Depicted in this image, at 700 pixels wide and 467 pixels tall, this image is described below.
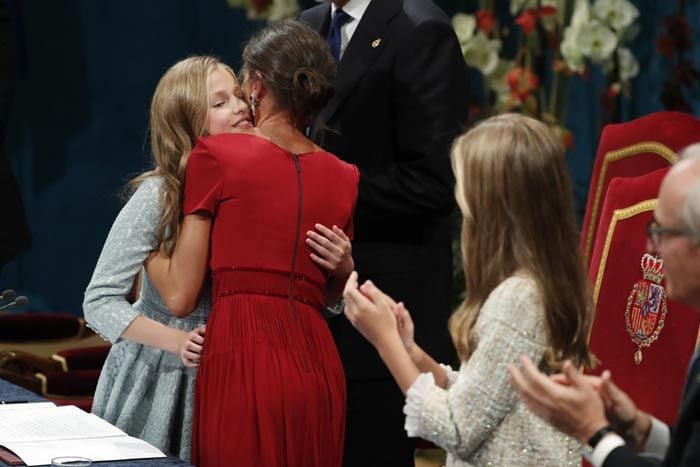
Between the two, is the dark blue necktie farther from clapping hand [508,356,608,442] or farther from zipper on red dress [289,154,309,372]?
clapping hand [508,356,608,442]

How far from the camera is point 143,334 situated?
2.61 m

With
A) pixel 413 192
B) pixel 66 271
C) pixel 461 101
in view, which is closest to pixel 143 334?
pixel 413 192

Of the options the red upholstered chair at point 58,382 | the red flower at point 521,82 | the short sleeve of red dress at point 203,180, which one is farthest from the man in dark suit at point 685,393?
the red flower at point 521,82

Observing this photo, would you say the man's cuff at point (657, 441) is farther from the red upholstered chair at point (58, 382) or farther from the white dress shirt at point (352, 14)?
the red upholstered chair at point (58, 382)

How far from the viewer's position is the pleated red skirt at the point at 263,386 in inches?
98.0

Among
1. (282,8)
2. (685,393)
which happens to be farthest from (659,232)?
(282,8)

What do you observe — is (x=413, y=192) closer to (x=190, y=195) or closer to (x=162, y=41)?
(x=190, y=195)

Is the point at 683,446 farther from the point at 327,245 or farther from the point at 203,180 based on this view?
the point at 203,180

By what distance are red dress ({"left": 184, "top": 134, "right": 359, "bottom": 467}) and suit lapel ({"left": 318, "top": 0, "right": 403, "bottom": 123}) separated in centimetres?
62

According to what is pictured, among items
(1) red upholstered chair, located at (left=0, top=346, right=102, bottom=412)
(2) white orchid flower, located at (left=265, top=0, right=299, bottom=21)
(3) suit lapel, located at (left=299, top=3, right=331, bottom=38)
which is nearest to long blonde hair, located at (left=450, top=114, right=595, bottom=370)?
(3) suit lapel, located at (left=299, top=3, right=331, bottom=38)

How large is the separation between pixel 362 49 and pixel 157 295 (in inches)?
34.5

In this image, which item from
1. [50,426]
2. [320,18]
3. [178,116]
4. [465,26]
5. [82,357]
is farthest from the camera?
[465,26]

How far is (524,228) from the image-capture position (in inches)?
77.9

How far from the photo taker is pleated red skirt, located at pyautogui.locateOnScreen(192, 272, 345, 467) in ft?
8.17
